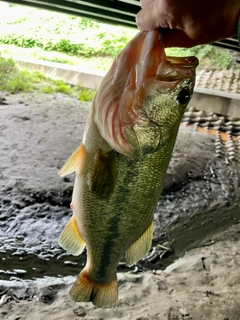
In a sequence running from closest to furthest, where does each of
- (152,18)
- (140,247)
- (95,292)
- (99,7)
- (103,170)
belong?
1. (152,18)
2. (103,170)
3. (140,247)
4. (95,292)
5. (99,7)

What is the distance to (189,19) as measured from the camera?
1455 millimetres

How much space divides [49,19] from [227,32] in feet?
42.0

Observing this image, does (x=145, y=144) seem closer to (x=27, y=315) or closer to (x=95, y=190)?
(x=95, y=190)

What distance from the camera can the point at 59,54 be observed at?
12133mm

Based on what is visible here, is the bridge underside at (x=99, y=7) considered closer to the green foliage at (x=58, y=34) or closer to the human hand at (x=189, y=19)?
the human hand at (x=189, y=19)

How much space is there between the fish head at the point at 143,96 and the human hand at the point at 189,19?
5 centimetres

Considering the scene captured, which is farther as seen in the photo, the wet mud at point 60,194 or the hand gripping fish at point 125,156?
the wet mud at point 60,194

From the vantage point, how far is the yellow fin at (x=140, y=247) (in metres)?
1.96

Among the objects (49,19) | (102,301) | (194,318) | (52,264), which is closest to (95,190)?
(102,301)

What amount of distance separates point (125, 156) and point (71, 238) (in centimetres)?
56

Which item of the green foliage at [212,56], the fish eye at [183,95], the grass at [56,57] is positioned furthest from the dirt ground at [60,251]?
the green foliage at [212,56]

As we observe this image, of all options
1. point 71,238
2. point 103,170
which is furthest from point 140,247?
point 103,170

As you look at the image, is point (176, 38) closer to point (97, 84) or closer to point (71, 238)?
point (71, 238)

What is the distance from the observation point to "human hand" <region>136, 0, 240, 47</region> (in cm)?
143
